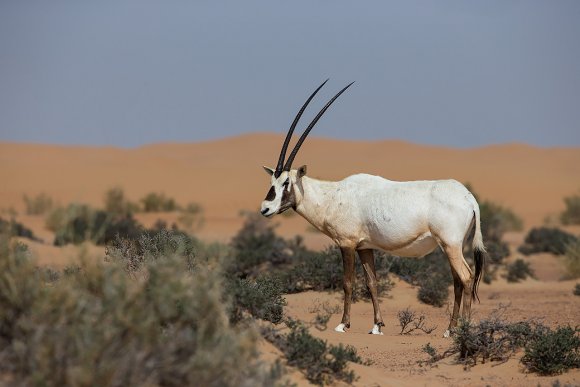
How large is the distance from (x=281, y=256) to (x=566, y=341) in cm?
1187

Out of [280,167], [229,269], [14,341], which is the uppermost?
[280,167]

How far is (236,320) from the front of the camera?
7.04 metres

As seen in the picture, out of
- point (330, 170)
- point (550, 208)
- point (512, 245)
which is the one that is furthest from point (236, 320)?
point (330, 170)

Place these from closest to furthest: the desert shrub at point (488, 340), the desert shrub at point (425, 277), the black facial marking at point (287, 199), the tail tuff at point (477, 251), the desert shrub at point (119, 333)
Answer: the desert shrub at point (119, 333) < the desert shrub at point (488, 340) < the tail tuff at point (477, 251) < the black facial marking at point (287, 199) < the desert shrub at point (425, 277)

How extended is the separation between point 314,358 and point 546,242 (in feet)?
67.6

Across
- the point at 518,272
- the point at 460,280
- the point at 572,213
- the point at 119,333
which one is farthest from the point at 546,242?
the point at 119,333

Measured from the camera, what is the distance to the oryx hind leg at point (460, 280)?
10289 millimetres

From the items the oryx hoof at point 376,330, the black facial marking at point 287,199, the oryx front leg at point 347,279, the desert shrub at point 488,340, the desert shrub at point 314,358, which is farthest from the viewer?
the black facial marking at point 287,199

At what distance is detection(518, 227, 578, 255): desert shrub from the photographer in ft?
83.1

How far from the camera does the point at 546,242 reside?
86.0 ft

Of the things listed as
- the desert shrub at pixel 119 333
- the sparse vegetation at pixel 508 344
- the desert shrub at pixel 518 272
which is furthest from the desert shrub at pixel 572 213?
the desert shrub at pixel 119 333

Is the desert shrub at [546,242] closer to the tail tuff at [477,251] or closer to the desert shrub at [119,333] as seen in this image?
the tail tuff at [477,251]

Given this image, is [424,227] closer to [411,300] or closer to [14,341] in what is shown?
[411,300]

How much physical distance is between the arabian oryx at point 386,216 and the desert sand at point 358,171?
2.86ft
